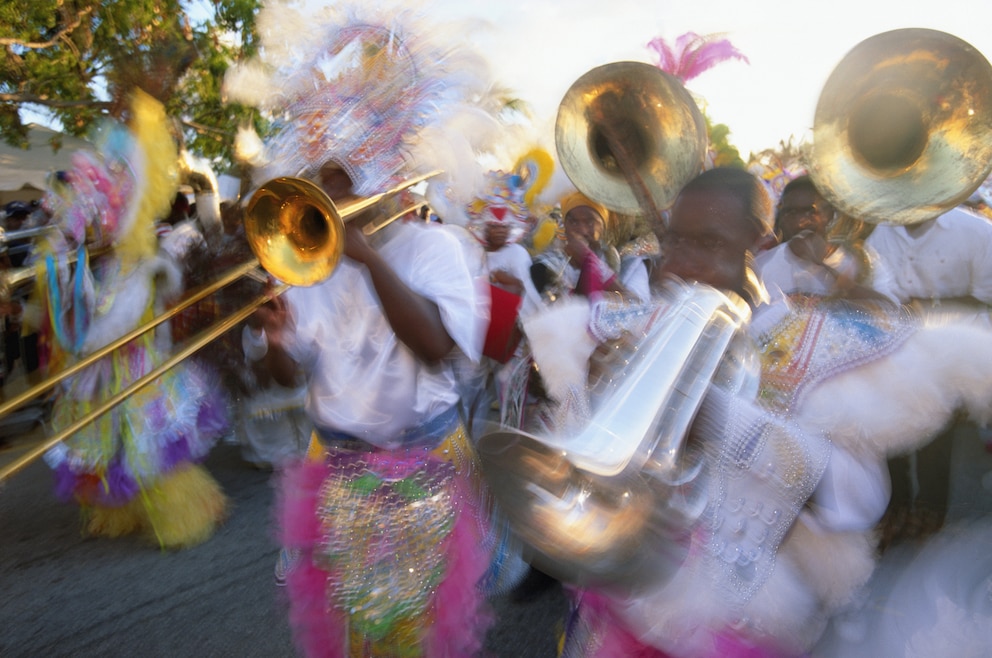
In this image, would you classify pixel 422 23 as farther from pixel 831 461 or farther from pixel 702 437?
pixel 831 461

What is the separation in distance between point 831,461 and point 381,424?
122 centimetres

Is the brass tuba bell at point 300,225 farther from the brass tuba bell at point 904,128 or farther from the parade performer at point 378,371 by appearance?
the brass tuba bell at point 904,128

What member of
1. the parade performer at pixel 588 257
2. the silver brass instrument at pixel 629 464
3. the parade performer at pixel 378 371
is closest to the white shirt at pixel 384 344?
the parade performer at pixel 378 371

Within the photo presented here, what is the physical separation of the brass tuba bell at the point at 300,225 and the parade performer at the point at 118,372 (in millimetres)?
2351

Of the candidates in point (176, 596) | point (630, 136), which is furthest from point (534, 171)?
point (176, 596)

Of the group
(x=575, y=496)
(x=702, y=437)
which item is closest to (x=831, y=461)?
(x=702, y=437)

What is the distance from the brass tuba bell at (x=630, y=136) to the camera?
212cm

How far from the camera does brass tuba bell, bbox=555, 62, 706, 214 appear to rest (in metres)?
2.12

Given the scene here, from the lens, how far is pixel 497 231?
18.2ft

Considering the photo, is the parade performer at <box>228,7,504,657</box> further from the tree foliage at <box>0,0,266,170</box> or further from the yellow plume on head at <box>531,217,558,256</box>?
the tree foliage at <box>0,0,266,170</box>

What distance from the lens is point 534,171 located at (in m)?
4.54

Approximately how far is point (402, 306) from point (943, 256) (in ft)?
10.9

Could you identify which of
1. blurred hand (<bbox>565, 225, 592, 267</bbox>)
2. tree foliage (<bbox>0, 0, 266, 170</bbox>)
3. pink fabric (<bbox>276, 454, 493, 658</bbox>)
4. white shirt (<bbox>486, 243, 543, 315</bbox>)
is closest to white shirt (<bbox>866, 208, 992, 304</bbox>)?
blurred hand (<bbox>565, 225, 592, 267</bbox>)

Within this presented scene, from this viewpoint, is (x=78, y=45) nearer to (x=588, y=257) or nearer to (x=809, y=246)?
(x=588, y=257)
